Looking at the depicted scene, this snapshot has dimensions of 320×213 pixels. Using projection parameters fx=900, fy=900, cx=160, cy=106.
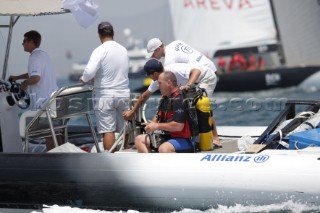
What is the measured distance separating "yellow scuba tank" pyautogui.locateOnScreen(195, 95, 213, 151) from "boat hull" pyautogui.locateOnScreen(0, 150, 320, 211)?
22.6 inches

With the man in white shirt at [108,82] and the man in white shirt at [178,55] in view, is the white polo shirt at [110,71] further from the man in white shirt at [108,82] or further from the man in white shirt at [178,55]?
the man in white shirt at [178,55]

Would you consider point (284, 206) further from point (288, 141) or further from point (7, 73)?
point (7, 73)

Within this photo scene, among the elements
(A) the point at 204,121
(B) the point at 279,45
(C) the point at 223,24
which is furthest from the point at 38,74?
(C) the point at 223,24

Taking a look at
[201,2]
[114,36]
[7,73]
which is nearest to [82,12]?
[114,36]

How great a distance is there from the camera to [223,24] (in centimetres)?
3275

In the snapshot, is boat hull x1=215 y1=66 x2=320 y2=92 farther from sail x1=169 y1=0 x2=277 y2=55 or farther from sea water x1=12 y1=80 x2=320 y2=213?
sail x1=169 y1=0 x2=277 y2=55

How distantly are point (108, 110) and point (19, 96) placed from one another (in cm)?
89

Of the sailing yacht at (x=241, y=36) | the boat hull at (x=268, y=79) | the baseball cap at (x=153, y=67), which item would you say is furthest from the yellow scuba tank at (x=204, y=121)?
the boat hull at (x=268, y=79)

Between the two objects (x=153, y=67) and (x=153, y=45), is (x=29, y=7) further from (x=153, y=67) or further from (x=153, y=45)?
(x=153, y=67)

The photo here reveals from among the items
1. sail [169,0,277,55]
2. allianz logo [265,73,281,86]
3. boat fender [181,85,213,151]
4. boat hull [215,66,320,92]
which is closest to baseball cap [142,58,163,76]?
boat fender [181,85,213,151]

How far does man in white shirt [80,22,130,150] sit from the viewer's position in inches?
352

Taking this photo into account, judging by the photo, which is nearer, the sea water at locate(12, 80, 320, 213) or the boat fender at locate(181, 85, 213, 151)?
the sea water at locate(12, 80, 320, 213)

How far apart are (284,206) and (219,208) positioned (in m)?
0.56

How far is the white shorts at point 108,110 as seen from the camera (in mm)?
8945
